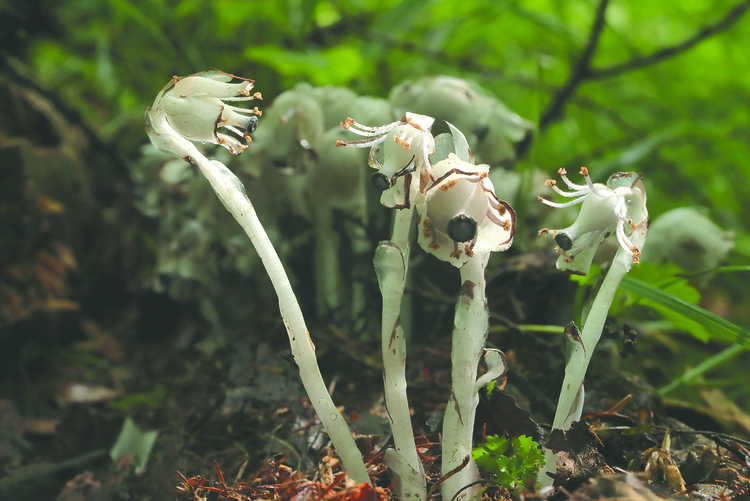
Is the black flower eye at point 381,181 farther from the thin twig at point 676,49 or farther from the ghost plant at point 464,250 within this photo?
the thin twig at point 676,49

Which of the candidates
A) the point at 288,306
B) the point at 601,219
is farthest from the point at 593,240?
the point at 288,306

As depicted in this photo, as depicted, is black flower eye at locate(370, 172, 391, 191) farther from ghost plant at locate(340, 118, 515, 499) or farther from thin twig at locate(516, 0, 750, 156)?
thin twig at locate(516, 0, 750, 156)

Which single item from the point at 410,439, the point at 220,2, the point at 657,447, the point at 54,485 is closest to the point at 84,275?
the point at 54,485

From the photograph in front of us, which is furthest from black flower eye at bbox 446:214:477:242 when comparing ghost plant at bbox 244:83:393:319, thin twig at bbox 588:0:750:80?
thin twig at bbox 588:0:750:80

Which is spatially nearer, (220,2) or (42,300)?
(42,300)

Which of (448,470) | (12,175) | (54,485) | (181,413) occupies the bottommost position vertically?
(54,485)

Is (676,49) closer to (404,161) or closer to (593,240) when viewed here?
(593,240)

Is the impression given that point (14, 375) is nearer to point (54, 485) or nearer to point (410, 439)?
point (54, 485)
